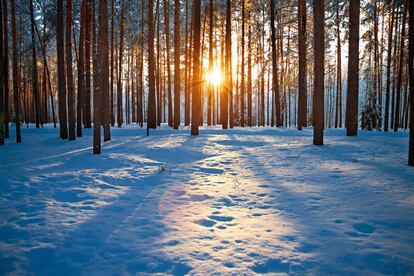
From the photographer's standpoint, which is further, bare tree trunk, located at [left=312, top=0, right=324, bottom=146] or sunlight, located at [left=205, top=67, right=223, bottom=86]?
sunlight, located at [left=205, top=67, right=223, bottom=86]

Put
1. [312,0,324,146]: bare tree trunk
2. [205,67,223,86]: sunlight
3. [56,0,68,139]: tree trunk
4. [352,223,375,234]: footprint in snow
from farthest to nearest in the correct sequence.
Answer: [205,67,223,86]: sunlight → [56,0,68,139]: tree trunk → [312,0,324,146]: bare tree trunk → [352,223,375,234]: footprint in snow

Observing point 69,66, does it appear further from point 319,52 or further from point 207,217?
point 319,52

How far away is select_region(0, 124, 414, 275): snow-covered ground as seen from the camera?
8.92 ft

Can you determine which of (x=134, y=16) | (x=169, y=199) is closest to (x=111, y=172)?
(x=169, y=199)

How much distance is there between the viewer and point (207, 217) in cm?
395

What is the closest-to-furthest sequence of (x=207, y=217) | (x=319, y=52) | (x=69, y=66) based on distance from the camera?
(x=207, y=217), (x=319, y=52), (x=69, y=66)

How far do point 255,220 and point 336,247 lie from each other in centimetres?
119

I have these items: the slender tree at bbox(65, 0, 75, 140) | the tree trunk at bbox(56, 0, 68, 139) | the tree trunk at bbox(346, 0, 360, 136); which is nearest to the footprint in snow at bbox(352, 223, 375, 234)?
the tree trunk at bbox(346, 0, 360, 136)

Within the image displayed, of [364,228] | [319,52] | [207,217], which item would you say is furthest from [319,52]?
[207,217]

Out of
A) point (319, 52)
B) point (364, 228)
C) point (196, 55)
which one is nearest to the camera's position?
point (364, 228)

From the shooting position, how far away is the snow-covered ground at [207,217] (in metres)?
2.72

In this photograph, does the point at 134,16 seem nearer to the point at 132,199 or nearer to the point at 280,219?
the point at 132,199

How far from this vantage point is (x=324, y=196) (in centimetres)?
466

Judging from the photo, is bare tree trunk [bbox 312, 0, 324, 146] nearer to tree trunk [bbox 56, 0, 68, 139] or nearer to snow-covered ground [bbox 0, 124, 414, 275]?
snow-covered ground [bbox 0, 124, 414, 275]
